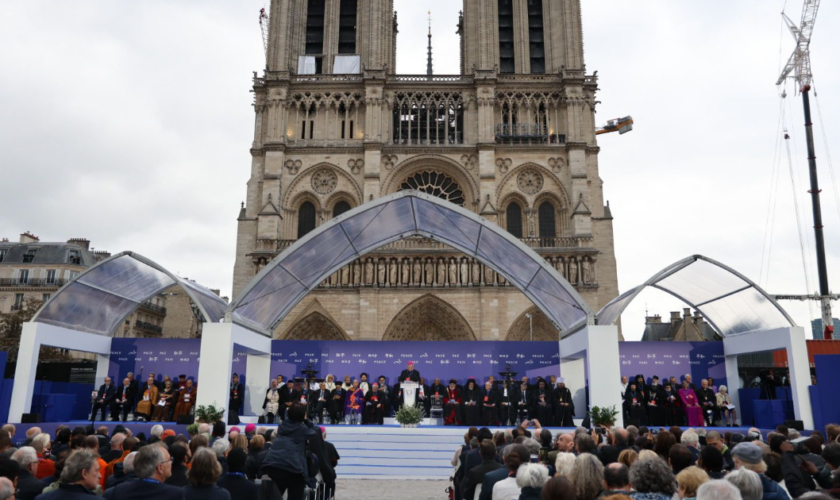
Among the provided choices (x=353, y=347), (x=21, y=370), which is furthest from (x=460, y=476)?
(x=353, y=347)

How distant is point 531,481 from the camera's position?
417 centimetres

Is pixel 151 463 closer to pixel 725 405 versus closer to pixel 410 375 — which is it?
pixel 410 375

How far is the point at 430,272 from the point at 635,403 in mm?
13585

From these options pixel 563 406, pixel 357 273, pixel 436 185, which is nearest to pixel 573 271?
→ pixel 436 185

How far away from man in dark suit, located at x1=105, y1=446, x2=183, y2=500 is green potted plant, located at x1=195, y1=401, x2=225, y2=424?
368 inches

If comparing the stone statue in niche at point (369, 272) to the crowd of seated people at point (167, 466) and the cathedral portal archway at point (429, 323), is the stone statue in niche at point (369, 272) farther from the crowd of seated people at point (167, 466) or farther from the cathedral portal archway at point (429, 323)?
the crowd of seated people at point (167, 466)

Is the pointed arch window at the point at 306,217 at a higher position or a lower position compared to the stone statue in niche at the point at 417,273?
higher

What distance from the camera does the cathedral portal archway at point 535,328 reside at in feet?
90.5

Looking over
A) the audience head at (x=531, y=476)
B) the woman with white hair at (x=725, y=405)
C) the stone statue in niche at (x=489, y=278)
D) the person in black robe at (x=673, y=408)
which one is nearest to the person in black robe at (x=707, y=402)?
the woman with white hair at (x=725, y=405)

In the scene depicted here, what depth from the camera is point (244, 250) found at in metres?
29.9

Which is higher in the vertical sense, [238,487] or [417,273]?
[417,273]

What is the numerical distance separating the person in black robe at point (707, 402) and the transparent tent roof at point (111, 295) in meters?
12.3

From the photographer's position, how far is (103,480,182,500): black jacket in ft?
12.3

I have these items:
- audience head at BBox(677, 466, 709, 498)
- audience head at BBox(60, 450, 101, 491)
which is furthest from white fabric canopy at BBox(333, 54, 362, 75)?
audience head at BBox(677, 466, 709, 498)
